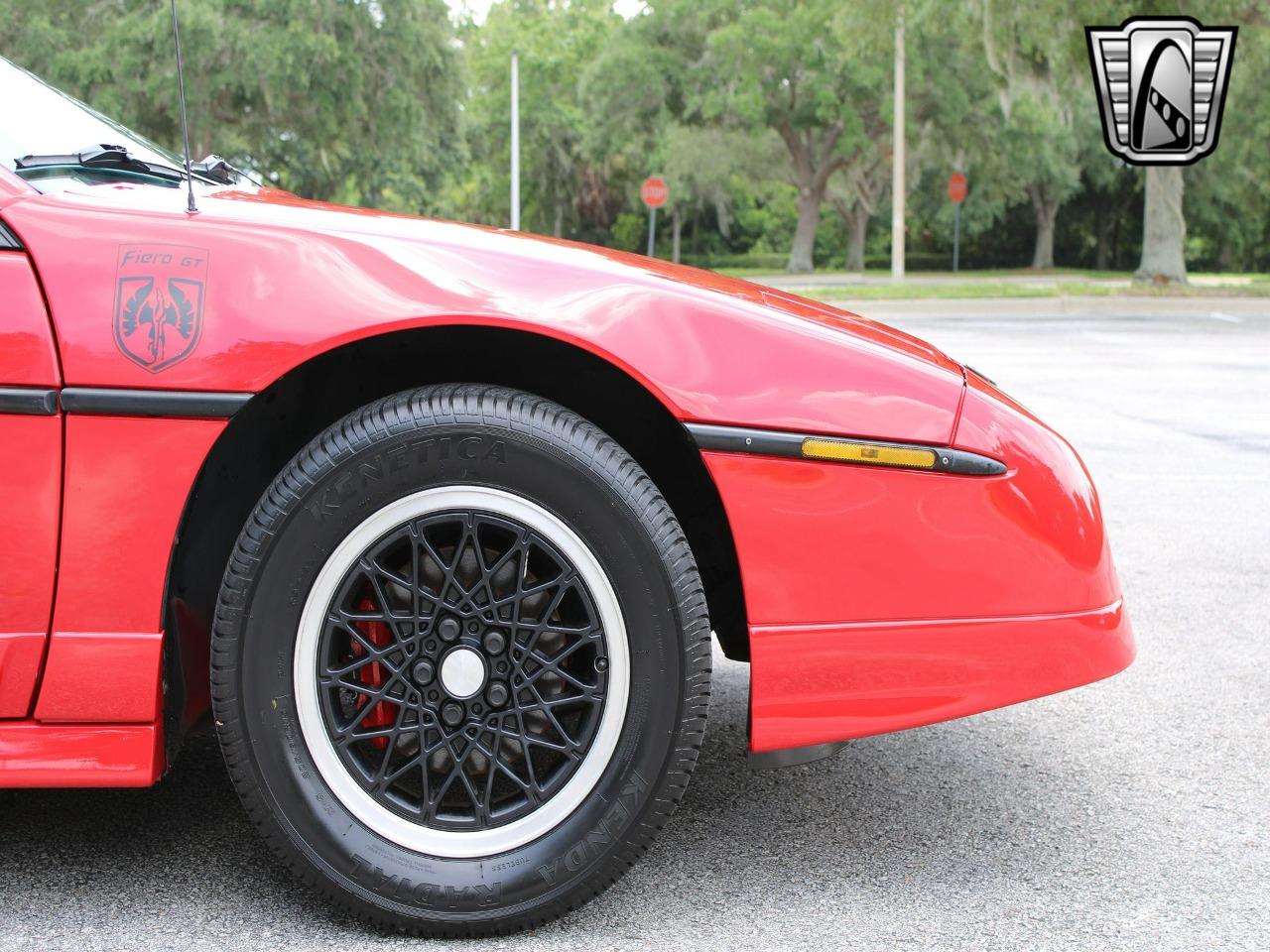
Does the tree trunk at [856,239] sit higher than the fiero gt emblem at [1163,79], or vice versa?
the fiero gt emblem at [1163,79]

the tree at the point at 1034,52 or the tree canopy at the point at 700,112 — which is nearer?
the tree at the point at 1034,52

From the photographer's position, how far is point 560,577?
2.03 meters

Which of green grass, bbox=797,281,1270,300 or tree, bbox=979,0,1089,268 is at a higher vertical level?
tree, bbox=979,0,1089,268

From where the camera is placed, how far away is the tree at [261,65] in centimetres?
2530

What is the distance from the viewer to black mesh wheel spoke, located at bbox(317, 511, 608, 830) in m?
2.03

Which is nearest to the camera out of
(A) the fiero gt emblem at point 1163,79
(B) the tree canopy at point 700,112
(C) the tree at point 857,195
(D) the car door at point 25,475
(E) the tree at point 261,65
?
(D) the car door at point 25,475

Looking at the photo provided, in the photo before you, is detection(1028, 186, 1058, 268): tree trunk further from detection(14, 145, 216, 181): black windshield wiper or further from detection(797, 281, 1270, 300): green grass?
detection(14, 145, 216, 181): black windshield wiper

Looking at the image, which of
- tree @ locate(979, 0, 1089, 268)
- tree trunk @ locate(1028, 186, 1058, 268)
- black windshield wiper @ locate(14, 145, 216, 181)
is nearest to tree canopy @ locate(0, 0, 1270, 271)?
tree @ locate(979, 0, 1089, 268)

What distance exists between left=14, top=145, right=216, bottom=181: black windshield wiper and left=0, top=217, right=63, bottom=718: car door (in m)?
0.26

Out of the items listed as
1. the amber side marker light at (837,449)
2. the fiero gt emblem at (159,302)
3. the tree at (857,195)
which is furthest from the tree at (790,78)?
the fiero gt emblem at (159,302)

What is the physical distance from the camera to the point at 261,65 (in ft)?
82.4

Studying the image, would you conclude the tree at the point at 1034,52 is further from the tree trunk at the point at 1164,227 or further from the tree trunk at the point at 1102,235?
the tree trunk at the point at 1102,235

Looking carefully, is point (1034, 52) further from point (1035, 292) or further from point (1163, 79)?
point (1035, 292)

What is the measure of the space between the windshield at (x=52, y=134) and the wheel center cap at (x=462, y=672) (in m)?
0.96
